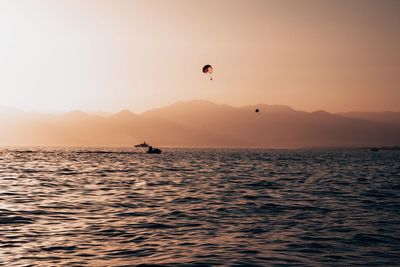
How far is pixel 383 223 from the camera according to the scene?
25422 mm

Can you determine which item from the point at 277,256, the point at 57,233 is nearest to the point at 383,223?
the point at 277,256

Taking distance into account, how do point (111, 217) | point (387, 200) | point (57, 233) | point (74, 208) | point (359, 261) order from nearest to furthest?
1. point (359, 261)
2. point (57, 233)
3. point (111, 217)
4. point (74, 208)
5. point (387, 200)

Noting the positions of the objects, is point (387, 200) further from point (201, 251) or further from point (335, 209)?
point (201, 251)

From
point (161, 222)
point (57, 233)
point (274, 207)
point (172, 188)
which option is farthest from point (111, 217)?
point (172, 188)

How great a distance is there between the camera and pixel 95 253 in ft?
57.7

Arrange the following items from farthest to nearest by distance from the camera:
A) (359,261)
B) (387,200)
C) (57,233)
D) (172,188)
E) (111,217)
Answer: (172,188) < (387,200) < (111,217) < (57,233) < (359,261)

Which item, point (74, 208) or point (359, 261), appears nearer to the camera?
point (359, 261)

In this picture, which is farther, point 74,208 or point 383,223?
point 74,208

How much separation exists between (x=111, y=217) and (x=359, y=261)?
1358 centimetres

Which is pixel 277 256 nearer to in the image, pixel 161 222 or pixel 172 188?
pixel 161 222

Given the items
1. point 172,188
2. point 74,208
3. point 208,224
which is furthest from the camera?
point 172,188

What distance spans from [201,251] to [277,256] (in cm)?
277

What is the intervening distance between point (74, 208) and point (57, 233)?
316 inches

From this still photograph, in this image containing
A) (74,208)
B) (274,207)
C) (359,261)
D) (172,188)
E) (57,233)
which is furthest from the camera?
(172,188)
